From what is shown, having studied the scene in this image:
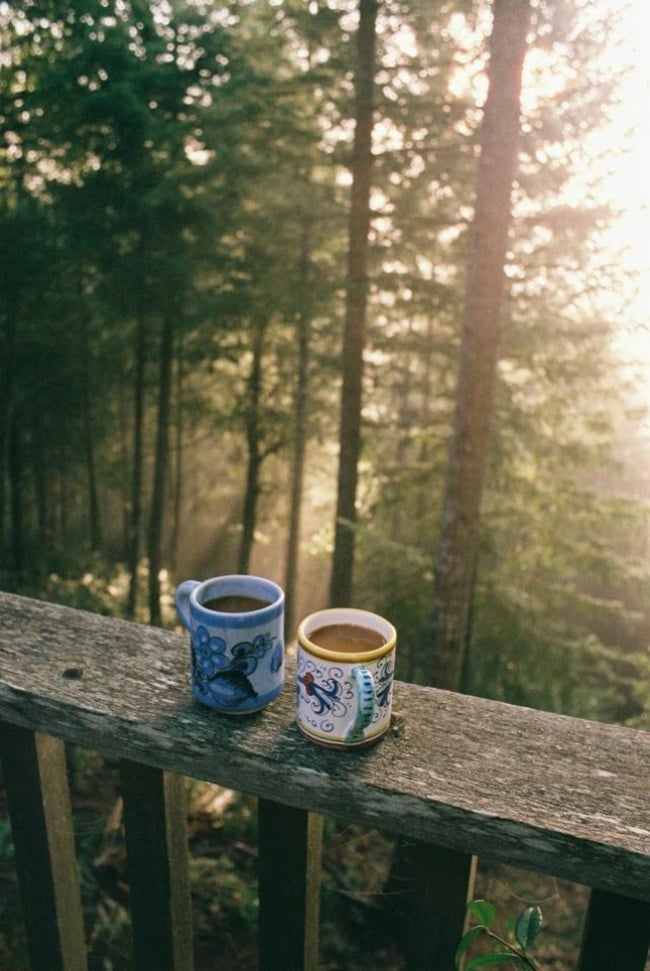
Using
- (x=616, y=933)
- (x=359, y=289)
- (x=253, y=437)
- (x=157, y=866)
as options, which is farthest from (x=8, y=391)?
(x=616, y=933)

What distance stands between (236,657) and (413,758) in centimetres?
34

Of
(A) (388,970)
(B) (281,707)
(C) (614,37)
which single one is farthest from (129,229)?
(B) (281,707)

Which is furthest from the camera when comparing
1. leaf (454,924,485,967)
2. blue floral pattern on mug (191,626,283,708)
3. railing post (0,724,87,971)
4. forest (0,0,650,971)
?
forest (0,0,650,971)

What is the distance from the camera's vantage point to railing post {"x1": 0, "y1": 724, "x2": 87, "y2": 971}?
1.28 metres

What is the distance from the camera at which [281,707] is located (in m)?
1.23

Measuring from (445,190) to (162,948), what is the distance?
32.0ft

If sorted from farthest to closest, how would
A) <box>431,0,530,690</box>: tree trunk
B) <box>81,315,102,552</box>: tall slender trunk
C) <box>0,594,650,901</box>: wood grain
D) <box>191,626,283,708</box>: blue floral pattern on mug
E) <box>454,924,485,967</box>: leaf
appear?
<box>81,315,102,552</box>: tall slender trunk
<box>431,0,530,690</box>: tree trunk
<box>191,626,283,708</box>: blue floral pattern on mug
<box>454,924,485,967</box>: leaf
<box>0,594,650,901</box>: wood grain

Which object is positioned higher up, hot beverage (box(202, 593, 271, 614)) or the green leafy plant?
hot beverage (box(202, 593, 271, 614))

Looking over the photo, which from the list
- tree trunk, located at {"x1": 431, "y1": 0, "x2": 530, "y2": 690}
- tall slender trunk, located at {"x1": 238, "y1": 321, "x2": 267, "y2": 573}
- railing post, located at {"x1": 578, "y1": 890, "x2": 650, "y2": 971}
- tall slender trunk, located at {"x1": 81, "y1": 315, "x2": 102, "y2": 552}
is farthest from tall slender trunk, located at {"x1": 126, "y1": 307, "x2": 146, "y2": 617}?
railing post, located at {"x1": 578, "y1": 890, "x2": 650, "y2": 971}

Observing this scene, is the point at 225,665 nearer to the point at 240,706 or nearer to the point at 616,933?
the point at 240,706

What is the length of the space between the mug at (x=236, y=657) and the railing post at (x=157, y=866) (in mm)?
187

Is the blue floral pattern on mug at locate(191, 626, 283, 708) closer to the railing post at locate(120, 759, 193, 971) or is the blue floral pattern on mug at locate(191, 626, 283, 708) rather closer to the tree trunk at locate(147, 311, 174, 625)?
the railing post at locate(120, 759, 193, 971)

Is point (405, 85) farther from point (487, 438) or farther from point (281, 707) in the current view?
point (281, 707)

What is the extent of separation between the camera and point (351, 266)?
921 centimetres
